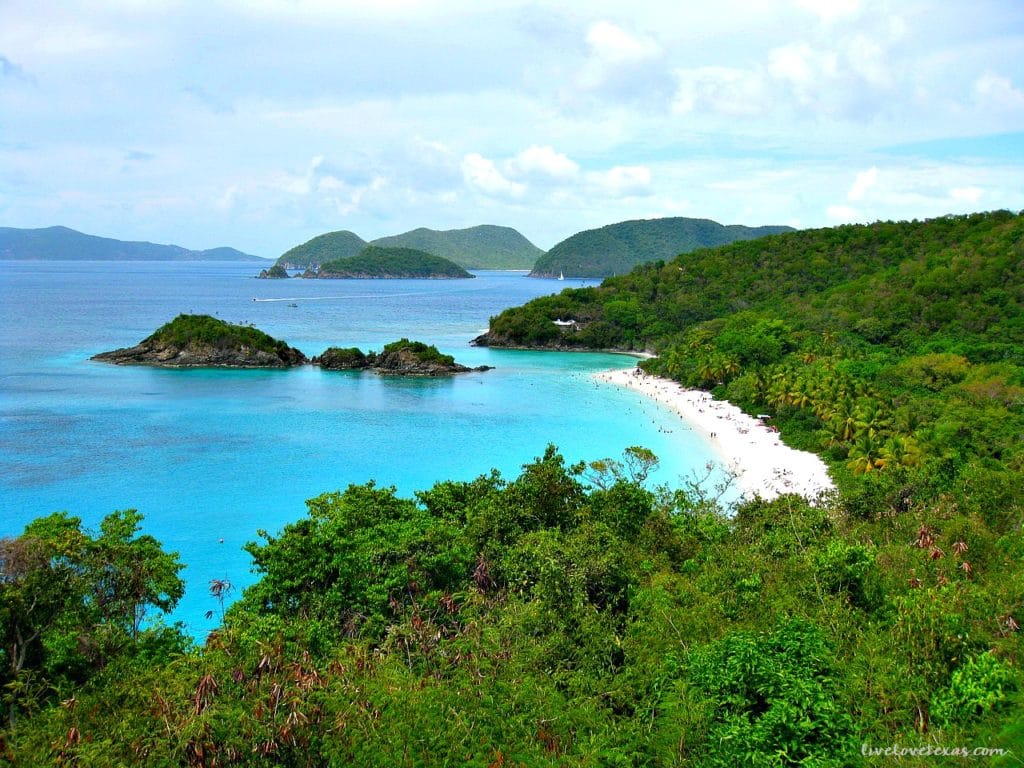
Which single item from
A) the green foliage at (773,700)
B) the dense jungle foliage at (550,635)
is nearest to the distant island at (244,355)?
the dense jungle foliage at (550,635)

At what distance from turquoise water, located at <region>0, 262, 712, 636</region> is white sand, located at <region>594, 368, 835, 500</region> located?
52.3 inches

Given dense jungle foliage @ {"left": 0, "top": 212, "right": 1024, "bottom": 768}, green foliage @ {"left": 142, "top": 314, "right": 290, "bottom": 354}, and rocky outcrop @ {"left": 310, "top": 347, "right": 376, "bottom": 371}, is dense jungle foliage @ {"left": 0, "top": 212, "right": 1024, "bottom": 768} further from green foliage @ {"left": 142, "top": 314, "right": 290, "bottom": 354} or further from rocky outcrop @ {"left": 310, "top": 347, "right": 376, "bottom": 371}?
green foliage @ {"left": 142, "top": 314, "right": 290, "bottom": 354}

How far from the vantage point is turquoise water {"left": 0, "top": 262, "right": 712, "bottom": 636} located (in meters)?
25.6

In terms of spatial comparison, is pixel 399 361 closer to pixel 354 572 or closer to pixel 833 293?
pixel 833 293

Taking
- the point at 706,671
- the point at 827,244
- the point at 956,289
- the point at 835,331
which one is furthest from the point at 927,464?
the point at 827,244

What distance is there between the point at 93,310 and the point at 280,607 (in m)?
97.4

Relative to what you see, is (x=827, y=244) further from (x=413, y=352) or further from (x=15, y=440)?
(x=15, y=440)

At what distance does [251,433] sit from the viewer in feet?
120

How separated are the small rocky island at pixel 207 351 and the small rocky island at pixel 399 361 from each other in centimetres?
338

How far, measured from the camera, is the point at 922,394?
3622 cm

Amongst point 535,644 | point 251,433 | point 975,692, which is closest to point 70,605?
point 535,644

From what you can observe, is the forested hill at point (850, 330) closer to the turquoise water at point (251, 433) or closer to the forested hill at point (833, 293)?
the forested hill at point (833, 293)

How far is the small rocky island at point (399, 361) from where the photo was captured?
56156mm

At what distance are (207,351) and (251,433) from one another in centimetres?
2380
